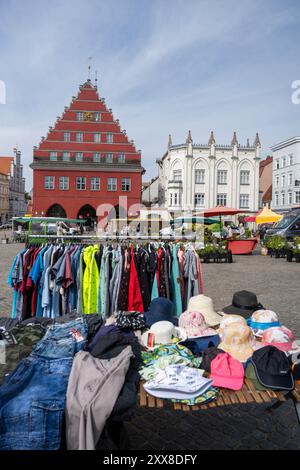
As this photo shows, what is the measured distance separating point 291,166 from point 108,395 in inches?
2125

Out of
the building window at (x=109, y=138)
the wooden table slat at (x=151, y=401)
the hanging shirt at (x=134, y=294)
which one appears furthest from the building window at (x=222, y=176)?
the wooden table slat at (x=151, y=401)

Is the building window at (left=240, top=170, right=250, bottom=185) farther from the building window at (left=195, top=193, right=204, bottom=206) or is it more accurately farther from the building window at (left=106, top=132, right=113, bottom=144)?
the building window at (left=106, top=132, right=113, bottom=144)

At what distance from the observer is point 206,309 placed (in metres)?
4.73

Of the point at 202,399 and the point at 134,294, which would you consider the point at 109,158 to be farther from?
the point at 202,399

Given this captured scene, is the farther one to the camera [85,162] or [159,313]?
[85,162]

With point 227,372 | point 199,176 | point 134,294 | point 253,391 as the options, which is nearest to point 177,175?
point 199,176

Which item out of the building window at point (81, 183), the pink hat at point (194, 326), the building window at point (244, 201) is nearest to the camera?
the pink hat at point (194, 326)

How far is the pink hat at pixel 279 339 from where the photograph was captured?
3.67m

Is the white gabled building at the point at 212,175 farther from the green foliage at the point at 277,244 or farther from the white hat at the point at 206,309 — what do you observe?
the white hat at the point at 206,309

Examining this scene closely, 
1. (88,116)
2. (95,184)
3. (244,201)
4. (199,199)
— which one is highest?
(88,116)

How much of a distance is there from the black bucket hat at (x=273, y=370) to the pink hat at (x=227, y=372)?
0.15 meters

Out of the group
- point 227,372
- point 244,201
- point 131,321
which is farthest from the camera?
point 244,201

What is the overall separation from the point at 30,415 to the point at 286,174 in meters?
55.4
